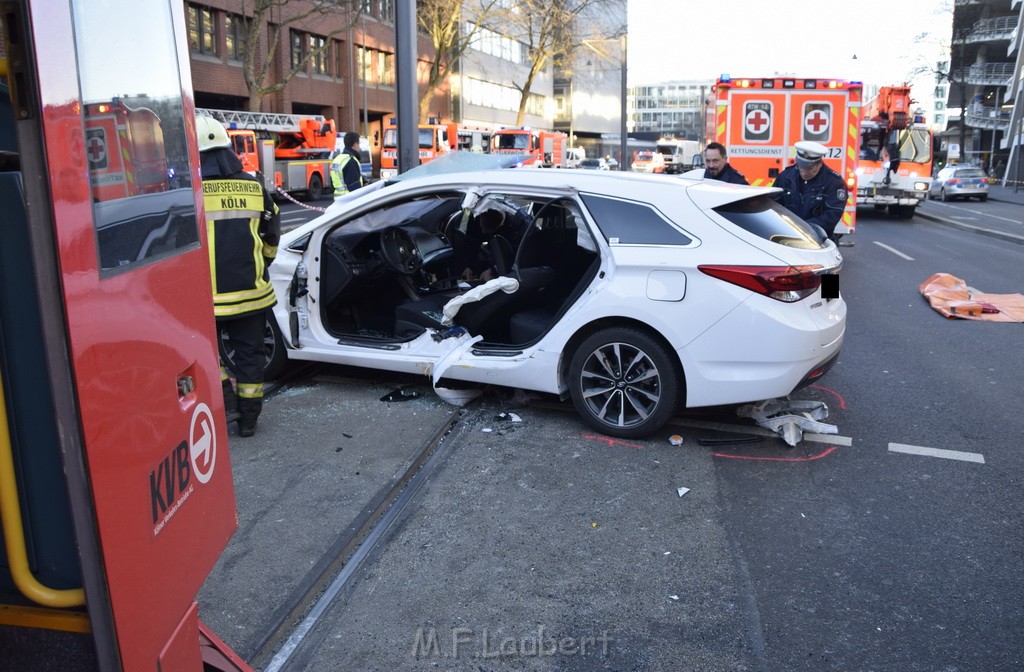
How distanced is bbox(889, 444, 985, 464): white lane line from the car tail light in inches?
44.9

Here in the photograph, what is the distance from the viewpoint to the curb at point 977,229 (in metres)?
18.2

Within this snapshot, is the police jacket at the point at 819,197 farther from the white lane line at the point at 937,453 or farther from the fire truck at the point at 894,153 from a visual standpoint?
the fire truck at the point at 894,153

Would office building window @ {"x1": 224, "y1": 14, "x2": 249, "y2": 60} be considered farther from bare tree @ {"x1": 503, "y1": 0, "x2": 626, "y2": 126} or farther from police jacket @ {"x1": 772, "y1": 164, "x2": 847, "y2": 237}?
police jacket @ {"x1": 772, "y1": 164, "x2": 847, "y2": 237}

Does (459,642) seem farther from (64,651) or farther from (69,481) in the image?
(69,481)

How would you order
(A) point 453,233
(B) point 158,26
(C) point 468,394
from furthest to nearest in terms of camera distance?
(A) point 453,233
(C) point 468,394
(B) point 158,26

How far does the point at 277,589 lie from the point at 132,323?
2092 mm

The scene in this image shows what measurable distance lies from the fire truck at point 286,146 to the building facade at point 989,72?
161ft

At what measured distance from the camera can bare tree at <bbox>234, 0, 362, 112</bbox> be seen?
30531mm

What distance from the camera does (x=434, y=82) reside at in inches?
1572

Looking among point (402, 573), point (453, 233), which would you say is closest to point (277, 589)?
point (402, 573)

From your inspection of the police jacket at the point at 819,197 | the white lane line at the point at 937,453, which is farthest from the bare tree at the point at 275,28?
the white lane line at the point at 937,453

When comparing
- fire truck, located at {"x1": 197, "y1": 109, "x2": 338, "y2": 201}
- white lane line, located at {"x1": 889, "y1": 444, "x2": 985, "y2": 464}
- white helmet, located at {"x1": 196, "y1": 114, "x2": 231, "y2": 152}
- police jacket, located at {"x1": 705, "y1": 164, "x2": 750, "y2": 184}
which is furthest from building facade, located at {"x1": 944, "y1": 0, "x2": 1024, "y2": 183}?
white helmet, located at {"x1": 196, "y1": 114, "x2": 231, "y2": 152}

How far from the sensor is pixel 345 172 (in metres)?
12.2

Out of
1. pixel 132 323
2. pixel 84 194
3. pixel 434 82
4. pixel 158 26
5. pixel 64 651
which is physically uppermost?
pixel 434 82
